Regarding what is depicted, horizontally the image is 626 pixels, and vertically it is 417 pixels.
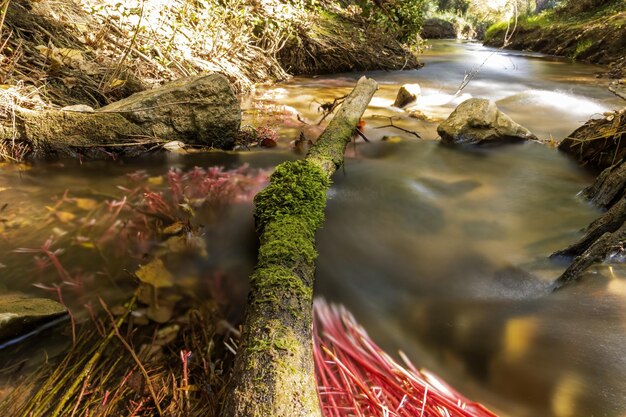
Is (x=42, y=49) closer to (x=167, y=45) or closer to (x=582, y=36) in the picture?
(x=167, y=45)

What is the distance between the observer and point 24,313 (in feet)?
5.74

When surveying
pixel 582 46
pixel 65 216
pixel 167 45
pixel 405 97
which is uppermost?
pixel 582 46

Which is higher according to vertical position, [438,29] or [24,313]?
[438,29]

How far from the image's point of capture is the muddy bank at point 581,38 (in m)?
A: 10.7

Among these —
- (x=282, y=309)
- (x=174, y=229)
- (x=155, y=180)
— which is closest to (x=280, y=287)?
(x=282, y=309)

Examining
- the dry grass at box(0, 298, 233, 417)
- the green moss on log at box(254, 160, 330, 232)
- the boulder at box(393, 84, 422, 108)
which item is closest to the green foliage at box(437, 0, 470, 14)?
the boulder at box(393, 84, 422, 108)

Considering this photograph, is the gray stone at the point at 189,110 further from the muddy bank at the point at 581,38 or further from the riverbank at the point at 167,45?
the muddy bank at the point at 581,38

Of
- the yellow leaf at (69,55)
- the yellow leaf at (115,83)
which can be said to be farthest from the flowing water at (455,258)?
the yellow leaf at (69,55)

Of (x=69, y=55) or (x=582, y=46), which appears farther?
(x=582, y=46)

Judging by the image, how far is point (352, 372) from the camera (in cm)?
162

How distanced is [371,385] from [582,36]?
53.4ft

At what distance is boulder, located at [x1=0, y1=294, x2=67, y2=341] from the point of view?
1692 millimetres

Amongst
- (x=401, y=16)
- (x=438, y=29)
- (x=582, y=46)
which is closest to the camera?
(x=401, y=16)

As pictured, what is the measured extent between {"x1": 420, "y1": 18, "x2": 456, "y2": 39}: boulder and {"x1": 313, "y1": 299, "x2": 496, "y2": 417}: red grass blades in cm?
3006
